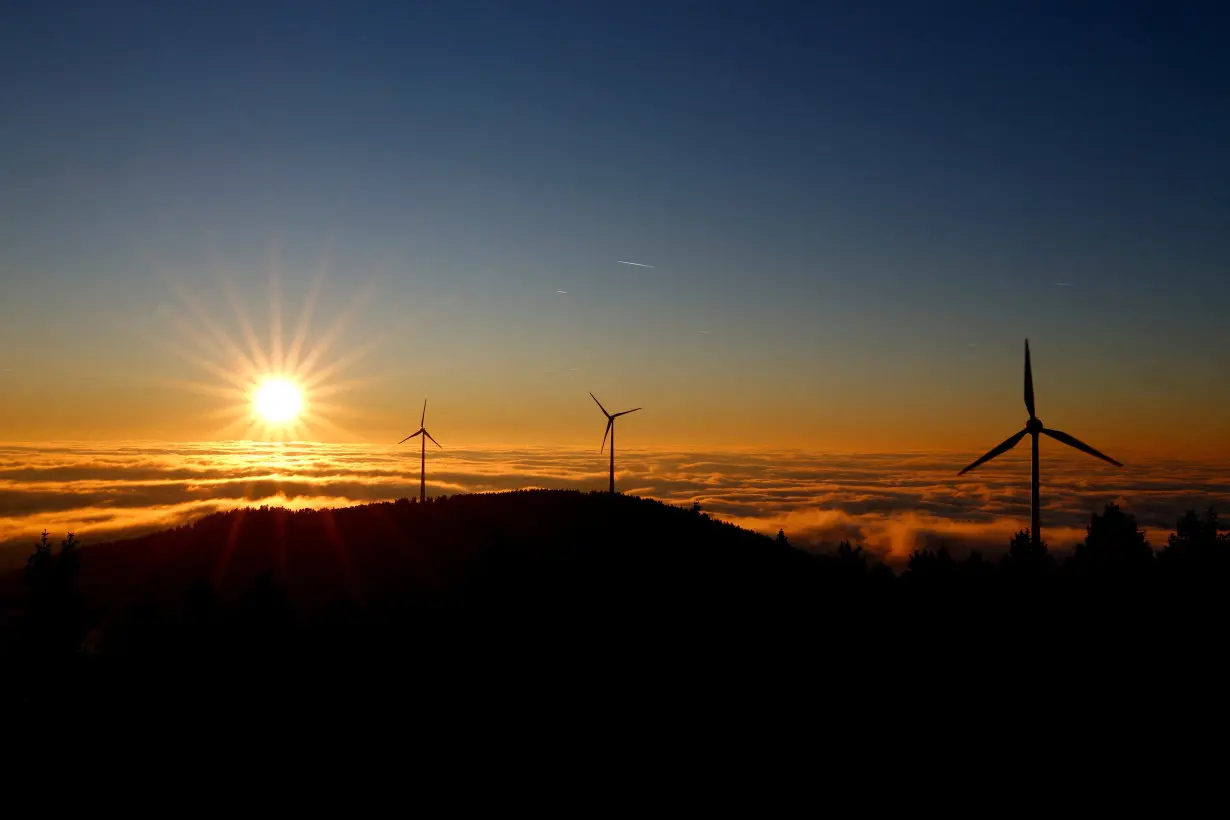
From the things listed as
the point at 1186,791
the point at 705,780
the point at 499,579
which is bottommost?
the point at 1186,791

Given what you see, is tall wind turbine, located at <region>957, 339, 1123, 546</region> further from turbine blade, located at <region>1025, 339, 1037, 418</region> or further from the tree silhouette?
the tree silhouette

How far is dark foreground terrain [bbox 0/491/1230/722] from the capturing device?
254 feet

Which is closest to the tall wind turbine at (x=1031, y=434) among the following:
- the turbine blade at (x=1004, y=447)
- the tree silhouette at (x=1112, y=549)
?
the turbine blade at (x=1004, y=447)

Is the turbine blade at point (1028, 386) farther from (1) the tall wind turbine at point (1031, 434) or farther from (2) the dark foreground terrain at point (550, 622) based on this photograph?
(2) the dark foreground terrain at point (550, 622)

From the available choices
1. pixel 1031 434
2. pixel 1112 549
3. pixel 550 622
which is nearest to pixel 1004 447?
pixel 1031 434

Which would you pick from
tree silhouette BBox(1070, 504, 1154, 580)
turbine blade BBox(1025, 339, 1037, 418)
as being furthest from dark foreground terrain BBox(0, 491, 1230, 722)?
turbine blade BBox(1025, 339, 1037, 418)

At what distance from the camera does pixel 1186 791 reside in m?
72.1

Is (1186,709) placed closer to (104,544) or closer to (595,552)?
(595,552)

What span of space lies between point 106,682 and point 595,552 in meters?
61.9

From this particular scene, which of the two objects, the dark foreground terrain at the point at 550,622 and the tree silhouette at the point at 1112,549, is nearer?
the dark foreground terrain at the point at 550,622

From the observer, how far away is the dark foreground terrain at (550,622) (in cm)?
7750

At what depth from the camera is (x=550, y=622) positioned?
9506 cm

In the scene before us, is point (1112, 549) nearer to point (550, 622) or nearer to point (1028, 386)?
point (1028, 386)

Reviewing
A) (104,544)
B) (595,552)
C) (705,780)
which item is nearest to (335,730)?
(705,780)
